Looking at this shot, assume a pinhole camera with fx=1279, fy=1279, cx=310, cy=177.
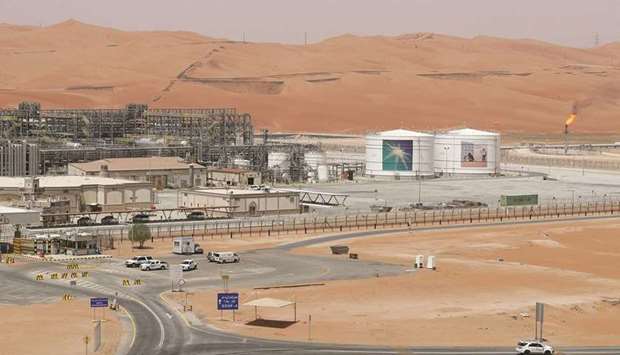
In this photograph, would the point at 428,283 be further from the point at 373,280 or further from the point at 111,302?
the point at 111,302

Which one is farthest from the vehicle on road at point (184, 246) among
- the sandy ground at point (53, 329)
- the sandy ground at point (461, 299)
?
the sandy ground at point (53, 329)

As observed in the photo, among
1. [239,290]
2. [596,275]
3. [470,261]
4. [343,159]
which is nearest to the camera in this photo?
[239,290]

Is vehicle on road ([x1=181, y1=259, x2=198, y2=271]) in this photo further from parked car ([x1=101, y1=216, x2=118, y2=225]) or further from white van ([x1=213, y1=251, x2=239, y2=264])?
parked car ([x1=101, y1=216, x2=118, y2=225])

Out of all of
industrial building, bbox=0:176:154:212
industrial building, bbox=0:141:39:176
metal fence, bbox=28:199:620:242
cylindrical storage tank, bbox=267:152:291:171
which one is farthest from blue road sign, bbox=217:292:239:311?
cylindrical storage tank, bbox=267:152:291:171

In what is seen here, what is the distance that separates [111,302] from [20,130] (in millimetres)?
79366

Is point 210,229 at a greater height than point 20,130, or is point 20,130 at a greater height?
point 20,130

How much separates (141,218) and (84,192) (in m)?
7.22

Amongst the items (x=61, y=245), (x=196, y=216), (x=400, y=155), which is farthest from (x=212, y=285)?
(x=400, y=155)

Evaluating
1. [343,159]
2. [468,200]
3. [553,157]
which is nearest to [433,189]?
[468,200]

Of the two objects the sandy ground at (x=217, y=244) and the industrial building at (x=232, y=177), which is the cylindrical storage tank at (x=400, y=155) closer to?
the industrial building at (x=232, y=177)

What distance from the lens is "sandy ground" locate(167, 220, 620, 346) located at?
162ft

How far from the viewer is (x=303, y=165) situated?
132375 millimetres

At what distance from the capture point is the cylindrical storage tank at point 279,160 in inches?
5177

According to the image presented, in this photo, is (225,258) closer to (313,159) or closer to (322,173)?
(322,173)
